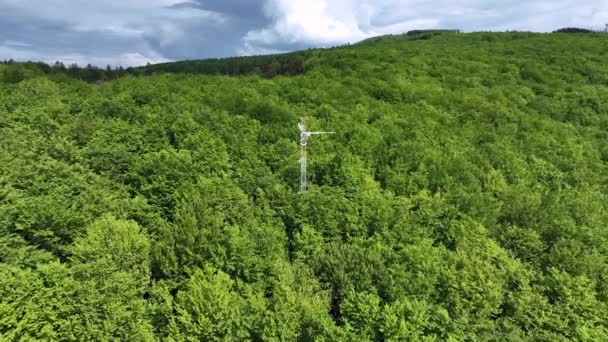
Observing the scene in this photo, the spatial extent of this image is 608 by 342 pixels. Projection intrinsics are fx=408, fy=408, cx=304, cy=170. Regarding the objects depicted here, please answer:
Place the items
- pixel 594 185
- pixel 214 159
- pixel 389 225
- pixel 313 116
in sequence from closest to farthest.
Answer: pixel 389 225 → pixel 214 159 → pixel 594 185 → pixel 313 116

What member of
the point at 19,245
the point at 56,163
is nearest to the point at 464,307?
the point at 19,245

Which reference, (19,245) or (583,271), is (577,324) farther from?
(19,245)

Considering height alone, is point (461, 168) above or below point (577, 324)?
above

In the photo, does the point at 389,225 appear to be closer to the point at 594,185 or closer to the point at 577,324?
the point at 577,324

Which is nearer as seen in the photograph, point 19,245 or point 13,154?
point 19,245

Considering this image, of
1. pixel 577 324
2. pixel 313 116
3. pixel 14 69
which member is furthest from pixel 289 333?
pixel 14 69

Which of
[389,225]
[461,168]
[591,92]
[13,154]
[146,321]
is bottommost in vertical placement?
[146,321]

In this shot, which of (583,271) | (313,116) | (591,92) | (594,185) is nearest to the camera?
(583,271)
